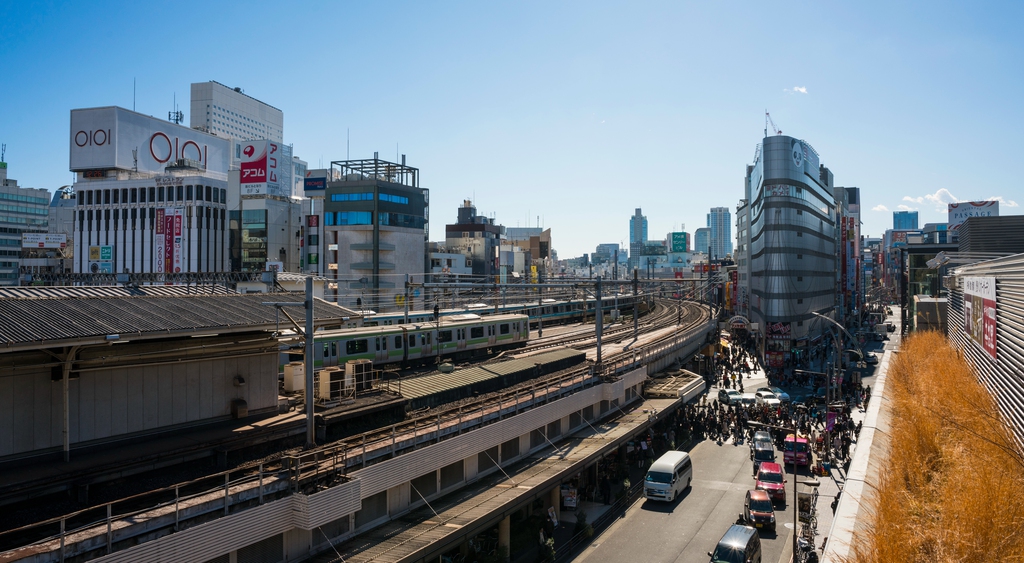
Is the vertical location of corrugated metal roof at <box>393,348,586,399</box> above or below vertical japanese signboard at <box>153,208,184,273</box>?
below

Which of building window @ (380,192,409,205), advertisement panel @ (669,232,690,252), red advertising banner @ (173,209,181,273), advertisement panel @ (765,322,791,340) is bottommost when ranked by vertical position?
advertisement panel @ (765,322,791,340)

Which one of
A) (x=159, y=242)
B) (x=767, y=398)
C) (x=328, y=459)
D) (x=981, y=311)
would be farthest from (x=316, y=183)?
(x=981, y=311)

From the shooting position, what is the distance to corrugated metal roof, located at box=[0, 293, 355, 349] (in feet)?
39.9

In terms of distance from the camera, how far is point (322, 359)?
26.1 metres

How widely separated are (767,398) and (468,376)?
22.0 metres

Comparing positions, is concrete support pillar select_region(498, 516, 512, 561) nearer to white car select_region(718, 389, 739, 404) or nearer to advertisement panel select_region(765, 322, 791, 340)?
white car select_region(718, 389, 739, 404)

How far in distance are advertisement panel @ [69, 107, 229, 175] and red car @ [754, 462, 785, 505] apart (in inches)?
2976

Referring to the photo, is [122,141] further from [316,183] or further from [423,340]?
[423,340]

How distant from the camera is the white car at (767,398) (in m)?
37.1

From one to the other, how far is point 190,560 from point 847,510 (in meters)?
13.1

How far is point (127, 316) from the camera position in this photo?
1418 centimetres

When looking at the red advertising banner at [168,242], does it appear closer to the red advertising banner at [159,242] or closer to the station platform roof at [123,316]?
the red advertising banner at [159,242]

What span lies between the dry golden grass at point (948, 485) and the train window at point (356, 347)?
19613 millimetres

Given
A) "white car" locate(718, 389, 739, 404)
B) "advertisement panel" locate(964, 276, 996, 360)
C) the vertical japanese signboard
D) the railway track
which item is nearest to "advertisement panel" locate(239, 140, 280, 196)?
the vertical japanese signboard
